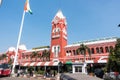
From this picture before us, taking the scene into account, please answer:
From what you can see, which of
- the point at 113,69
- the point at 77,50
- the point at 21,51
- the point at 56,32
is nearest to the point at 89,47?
the point at 77,50

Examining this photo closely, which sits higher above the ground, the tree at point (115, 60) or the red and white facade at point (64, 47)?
the red and white facade at point (64, 47)

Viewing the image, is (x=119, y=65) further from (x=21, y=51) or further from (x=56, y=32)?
(x=21, y=51)

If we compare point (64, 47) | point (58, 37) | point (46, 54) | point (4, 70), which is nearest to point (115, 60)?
point (4, 70)

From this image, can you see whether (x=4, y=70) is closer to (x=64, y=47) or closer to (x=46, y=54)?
(x=64, y=47)

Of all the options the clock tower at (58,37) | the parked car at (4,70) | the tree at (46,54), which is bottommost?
the parked car at (4,70)

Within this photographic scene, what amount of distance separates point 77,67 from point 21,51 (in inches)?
1625

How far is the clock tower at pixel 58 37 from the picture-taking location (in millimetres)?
67500

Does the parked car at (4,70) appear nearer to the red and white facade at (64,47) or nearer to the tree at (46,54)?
the red and white facade at (64,47)

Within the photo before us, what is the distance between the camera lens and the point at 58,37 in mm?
69250

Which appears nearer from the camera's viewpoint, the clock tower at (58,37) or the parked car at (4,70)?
the parked car at (4,70)

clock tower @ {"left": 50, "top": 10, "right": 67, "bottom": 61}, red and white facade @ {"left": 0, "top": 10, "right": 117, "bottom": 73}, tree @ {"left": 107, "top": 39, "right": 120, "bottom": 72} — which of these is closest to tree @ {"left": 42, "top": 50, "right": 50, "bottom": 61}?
red and white facade @ {"left": 0, "top": 10, "right": 117, "bottom": 73}

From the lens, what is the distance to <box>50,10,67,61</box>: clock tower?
67.5m

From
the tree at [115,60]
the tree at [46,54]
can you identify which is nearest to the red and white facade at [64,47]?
the tree at [46,54]

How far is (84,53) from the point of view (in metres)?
59.0
